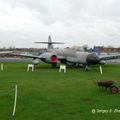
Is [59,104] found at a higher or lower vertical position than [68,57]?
lower

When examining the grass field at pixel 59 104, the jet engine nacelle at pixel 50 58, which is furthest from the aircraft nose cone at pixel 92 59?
the grass field at pixel 59 104

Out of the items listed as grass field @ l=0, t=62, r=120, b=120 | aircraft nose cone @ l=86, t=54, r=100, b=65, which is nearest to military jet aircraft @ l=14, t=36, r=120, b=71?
aircraft nose cone @ l=86, t=54, r=100, b=65

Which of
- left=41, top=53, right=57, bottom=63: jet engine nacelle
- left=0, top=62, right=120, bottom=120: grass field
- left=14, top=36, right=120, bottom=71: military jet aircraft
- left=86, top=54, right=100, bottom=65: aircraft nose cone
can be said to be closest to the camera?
left=0, top=62, right=120, bottom=120: grass field

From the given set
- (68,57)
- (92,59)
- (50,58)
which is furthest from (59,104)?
(68,57)

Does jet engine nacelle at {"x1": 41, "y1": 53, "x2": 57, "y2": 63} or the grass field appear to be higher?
jet engine nacelle at {"x1": 41, "y1": 53, "x2": 57, "y2": 63}

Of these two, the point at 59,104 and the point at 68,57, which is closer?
the point at 59,104

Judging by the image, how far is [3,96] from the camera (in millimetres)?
9859

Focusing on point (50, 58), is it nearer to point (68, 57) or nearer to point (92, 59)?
point (68, 57)

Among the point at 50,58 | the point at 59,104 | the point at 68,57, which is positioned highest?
the point at 68,57

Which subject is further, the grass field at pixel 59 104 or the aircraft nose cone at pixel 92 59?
the aircraft nose cone at pixel 92 59

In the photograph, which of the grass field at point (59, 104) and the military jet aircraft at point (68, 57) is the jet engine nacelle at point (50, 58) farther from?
the grass field at point (59, 104)

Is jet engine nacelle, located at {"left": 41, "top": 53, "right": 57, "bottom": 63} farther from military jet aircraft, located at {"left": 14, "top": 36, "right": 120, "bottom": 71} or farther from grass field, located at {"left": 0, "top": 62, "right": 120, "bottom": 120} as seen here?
grass field, located at {"left": 0, "top": 62, "right": 120, "bottom": 120}

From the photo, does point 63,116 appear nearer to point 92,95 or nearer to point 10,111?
point 10,111

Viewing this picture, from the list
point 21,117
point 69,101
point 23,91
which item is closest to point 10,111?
point 21,117
